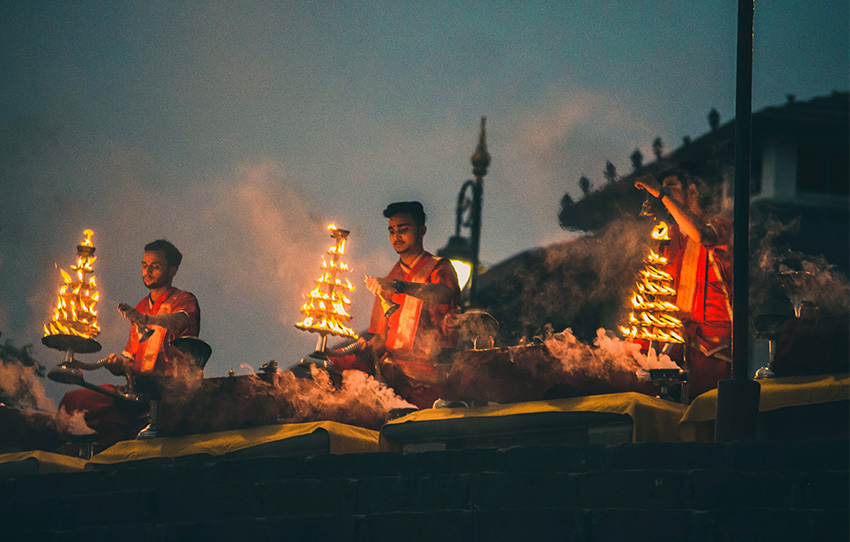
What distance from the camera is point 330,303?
1144cm

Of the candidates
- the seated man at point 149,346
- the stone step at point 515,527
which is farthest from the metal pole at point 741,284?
the seated man at point 149,346

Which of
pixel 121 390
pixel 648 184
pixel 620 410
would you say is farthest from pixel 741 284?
pixel 121 390

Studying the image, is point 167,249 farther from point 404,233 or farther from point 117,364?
point 404,233

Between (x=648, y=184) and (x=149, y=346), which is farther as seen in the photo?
(x=149, y=346)

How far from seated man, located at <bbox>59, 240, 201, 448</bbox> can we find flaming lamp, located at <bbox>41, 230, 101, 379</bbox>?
1.55 feet

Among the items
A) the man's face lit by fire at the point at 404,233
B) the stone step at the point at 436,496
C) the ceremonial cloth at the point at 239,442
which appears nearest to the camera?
the stone step at the point at 436,496

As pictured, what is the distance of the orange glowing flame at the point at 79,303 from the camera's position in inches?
474

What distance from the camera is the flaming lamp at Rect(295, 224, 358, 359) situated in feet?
37.2

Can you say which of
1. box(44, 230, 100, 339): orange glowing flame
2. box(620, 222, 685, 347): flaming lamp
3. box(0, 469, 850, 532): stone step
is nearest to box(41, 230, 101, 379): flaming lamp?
box(44, 230, 100, 339): orange glowing flame

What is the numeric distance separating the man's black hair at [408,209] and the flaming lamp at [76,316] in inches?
131

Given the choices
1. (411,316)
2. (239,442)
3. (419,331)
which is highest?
(411,316)

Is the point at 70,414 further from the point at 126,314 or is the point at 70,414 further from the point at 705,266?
the point at 705,266

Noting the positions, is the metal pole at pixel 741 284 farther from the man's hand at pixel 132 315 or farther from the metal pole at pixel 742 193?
the man's hand at pixel 132 315

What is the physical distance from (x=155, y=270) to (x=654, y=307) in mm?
5693
